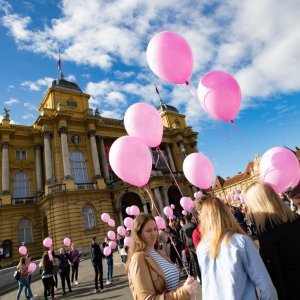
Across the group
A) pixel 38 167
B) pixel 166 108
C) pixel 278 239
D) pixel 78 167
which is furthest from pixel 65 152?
pixel 278 239

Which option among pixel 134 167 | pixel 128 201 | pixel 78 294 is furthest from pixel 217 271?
pixel 128 201

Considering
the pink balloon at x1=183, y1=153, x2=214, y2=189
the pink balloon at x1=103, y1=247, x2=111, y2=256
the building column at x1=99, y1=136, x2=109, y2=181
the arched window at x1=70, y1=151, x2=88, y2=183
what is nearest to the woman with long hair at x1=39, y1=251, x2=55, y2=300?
the pink balloon at x1=103, y1=247, x2=111, y2=256

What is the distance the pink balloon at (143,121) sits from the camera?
231 inches

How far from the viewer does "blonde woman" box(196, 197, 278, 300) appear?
2129mm

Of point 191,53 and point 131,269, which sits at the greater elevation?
point 191,53

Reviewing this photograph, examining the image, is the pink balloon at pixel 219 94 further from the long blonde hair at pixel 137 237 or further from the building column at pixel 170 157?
the building column at pixel 170 157

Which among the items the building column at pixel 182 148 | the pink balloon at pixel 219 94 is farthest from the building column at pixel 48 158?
the pink balloon at pixel 219 94

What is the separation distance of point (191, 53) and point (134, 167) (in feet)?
9.27

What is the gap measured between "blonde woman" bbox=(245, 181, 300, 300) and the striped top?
852 mm

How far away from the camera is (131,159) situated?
200 inches

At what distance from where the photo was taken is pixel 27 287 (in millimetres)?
9836

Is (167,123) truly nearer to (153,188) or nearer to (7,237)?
(153,188)

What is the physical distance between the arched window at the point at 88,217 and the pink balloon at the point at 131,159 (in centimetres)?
2333

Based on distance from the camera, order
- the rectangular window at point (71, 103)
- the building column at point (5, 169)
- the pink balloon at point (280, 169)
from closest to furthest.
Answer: the pink balloon at point (280, 169) → the building column at point (5, 169) → the rectangular window at point (71, 103)
